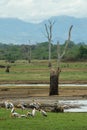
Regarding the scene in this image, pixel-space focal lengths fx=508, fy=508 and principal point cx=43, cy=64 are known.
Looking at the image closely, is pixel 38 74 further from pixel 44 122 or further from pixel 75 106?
pixel 44 122

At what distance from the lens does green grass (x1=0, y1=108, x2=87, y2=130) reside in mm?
21734

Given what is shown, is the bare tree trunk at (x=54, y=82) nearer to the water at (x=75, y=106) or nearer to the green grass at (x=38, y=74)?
the water at (x=75, y=106)

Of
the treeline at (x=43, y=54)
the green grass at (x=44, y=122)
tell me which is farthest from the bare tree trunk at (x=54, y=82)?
the treeline at (x=43, y=54)

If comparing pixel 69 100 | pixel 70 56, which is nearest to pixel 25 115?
pixel 69 100

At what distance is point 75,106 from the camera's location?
3478 centimetres

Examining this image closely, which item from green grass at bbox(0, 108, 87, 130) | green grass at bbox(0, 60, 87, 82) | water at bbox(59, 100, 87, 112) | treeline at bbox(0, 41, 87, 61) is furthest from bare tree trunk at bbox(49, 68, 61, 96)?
treeline at bbox(0, 41, 87, 61)

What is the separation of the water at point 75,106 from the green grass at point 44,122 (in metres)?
6.27

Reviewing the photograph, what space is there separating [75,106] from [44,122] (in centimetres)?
1175

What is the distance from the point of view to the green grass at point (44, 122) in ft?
71.3

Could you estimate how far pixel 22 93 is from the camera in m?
45.4

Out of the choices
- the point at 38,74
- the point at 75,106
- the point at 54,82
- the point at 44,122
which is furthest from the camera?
the point at 38,74

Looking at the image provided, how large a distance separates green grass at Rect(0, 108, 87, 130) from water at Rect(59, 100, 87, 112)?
6.27 metres

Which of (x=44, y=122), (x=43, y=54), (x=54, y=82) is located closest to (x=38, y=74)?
(x=54, y=82)

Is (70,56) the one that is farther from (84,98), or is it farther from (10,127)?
(10,127)
